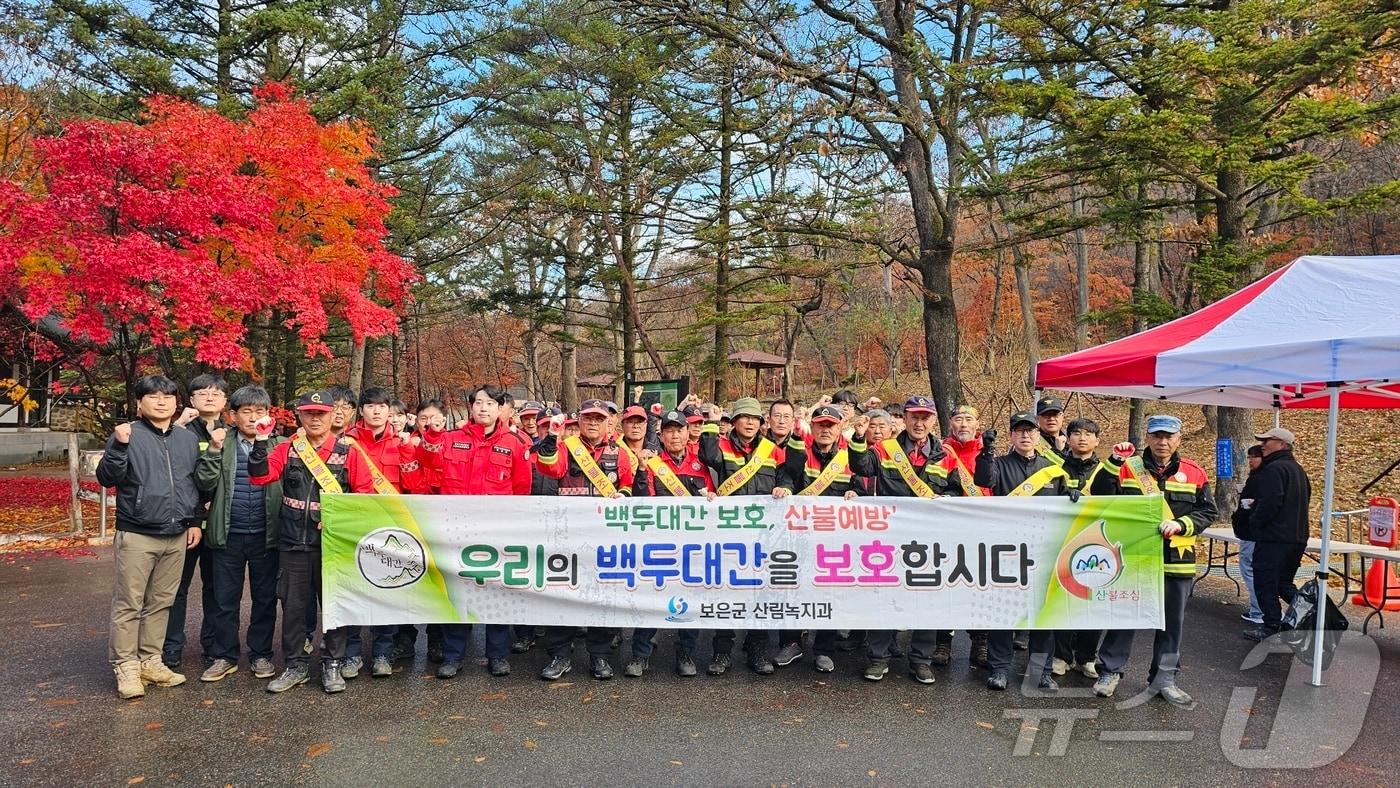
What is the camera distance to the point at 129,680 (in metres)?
4.54

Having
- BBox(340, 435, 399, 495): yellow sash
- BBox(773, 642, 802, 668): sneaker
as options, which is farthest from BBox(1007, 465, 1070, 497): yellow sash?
BBox(340, 435, 399, 495): yellow sash

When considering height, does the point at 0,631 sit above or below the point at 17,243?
below

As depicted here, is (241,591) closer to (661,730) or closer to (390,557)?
(390,557)

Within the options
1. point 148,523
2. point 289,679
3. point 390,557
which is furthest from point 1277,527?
point 148,523

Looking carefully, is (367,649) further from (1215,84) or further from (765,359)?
(765,359)

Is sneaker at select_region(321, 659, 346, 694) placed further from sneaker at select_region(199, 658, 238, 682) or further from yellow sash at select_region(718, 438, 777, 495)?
yellow sash at select_region(718, 438, 777, 495)

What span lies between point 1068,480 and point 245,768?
4.87m

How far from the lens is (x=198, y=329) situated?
1127 centimetres

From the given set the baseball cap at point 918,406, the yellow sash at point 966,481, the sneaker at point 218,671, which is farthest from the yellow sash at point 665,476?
the sneaker at point 218,671

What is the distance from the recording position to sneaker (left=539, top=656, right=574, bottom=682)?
4.93 metres

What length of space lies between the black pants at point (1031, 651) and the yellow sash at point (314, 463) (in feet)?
13.7

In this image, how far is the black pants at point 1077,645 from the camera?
16.6ft

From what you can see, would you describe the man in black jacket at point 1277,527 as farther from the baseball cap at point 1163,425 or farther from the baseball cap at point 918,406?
the baseball cap at point 918,406

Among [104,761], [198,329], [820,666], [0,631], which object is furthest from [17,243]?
[820,666]
